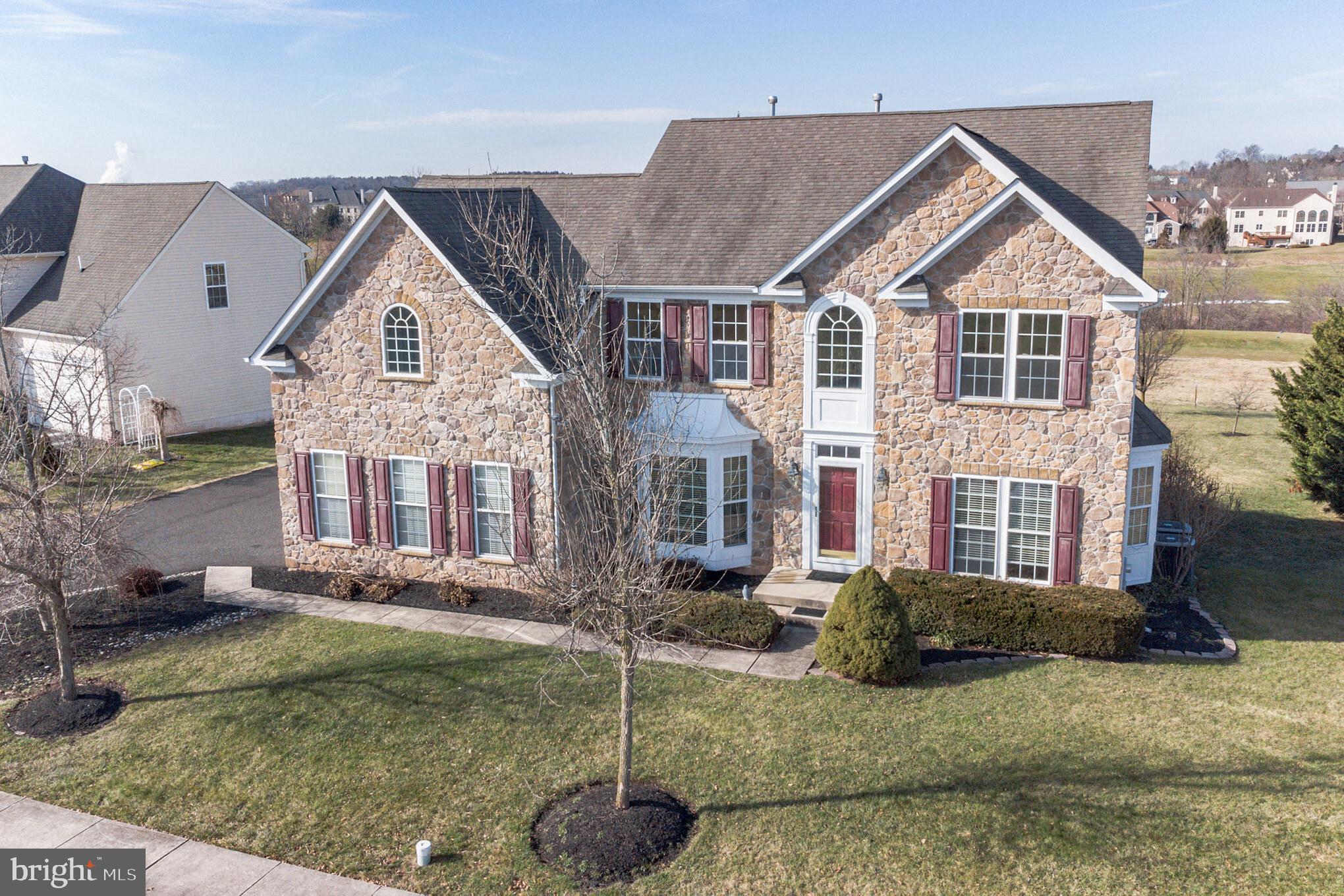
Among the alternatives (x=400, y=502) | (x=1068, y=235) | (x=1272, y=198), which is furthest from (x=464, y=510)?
(x=1272, y=198)

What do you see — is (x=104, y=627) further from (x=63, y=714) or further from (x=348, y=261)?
(x=348, y=261)

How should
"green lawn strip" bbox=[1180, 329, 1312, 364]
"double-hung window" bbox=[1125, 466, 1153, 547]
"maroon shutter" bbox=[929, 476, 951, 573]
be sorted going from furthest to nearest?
"green lawn strip" bbox=[1180, 329, 1312, 364], "double-hung window" bbox=[1125, 466, 1153, 547], "maroon shutter" bbox=[929, 476, 951, 573]

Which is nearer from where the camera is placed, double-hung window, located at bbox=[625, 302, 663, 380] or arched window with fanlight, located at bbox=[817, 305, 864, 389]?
arched window with fanlight, located at bbox=[817, 305, 864, 389]

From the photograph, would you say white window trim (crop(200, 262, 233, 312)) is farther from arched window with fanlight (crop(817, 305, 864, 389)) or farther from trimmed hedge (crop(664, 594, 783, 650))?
trimmed hedge (crop(664, 594, 783, 650))

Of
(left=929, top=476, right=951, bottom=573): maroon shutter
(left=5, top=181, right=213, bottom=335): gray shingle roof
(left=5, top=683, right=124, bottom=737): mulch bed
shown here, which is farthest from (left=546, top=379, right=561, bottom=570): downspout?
(left=5, top=181, right=213, bottom=335): gray shingle roof

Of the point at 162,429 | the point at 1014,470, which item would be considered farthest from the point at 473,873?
the point at 162,429

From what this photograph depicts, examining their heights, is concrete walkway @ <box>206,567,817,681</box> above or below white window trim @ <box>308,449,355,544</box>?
below
